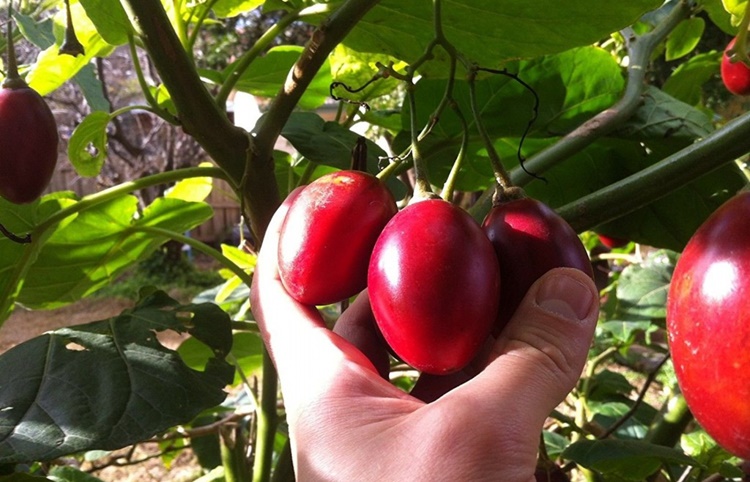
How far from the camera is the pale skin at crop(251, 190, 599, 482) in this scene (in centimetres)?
37

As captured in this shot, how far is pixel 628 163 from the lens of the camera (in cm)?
88

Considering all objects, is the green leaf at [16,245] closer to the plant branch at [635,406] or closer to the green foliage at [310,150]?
the green foliage at [310,150]

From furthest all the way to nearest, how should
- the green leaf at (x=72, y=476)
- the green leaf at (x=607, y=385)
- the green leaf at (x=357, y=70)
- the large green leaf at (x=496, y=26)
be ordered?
the green leaf at (x=607, y=385) → the green leaf at (x=72, y=476) → the green leaf at (x=357, y=70) → the large green leaf at (x=496, y=26)

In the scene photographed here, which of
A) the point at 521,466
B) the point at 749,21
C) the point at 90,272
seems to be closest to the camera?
the point at 521,466

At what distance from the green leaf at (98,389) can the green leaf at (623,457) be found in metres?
0.39

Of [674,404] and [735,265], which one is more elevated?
[735,265]

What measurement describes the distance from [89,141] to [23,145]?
87mm

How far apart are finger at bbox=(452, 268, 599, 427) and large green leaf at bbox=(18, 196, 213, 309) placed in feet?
2.06

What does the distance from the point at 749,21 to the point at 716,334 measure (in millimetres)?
234

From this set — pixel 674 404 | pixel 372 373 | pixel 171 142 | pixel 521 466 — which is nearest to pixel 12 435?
pixel 372 373

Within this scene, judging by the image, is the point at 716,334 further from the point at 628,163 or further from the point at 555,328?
the point at 628,163

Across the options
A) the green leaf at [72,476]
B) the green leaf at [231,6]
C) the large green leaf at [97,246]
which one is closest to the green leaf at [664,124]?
the green leaf at [231,6]

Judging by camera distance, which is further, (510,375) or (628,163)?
(628,163)

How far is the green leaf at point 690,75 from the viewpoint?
113 centimetres
